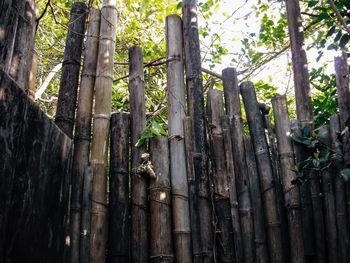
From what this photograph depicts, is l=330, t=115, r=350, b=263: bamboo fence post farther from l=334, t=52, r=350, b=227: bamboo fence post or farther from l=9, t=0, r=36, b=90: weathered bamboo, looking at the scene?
l=9, t=0, r=36, b=90: weathered bamboo

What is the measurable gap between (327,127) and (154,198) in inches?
50.3

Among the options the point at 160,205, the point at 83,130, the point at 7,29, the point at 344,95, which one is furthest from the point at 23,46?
the point at 344,95

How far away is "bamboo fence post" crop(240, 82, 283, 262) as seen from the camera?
2.73 metres

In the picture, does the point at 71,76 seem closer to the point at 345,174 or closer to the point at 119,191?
the point at 119,191

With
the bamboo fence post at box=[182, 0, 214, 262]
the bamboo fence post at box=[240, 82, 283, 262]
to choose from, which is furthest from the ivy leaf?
the bamboo fence post at box=[182, 0, 214, 262]

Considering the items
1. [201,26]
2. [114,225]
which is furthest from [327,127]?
[201,26]

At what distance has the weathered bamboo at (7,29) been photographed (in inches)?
65.1

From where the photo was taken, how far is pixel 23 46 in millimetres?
1949

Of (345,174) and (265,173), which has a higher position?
(265,173)

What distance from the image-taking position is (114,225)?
2.78 metres

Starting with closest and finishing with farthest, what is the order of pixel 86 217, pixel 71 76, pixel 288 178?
pixel 86 217
pixel 288 178
pixel 71 76

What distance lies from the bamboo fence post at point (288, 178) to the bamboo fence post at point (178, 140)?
667mm

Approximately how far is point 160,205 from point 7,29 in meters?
1.56

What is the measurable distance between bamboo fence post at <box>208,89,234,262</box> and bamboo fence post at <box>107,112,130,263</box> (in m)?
0.61
